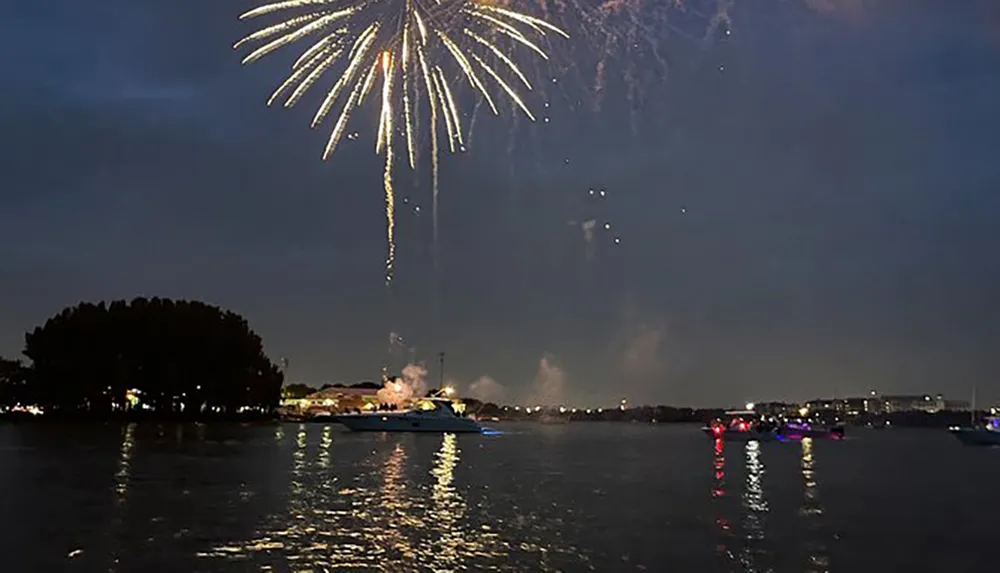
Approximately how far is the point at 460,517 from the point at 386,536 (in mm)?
Result: 6700

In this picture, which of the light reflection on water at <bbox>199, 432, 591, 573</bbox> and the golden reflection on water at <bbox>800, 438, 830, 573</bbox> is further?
the golden reflection on water at <bbox>800, 438, 830, 573</bbox>

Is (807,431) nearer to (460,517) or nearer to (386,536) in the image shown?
(460,517)

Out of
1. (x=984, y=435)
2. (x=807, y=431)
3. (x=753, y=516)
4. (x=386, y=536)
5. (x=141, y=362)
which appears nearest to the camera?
(x=386, y=536)

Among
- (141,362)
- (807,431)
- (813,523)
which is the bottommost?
(807,431)

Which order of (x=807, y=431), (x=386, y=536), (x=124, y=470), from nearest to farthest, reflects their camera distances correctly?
(x=386, y=536) < (x=124, y=470) < (x=807, y=431)

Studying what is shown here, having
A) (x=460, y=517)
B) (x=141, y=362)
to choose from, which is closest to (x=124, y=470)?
(x=460, y=517)

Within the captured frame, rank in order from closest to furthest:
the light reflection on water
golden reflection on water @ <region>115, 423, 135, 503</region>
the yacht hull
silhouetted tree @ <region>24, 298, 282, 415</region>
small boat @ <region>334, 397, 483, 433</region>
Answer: the light reflection on water < golden reflection on water @ <region>115, 423, 135, 503</region> < silhouetted tree @ <region>24, 298, 282, 415</region> < the yacht hull < small boat @ <region>334, 397, 483, 433</region>

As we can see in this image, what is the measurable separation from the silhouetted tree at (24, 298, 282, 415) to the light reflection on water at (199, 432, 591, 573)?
304ft

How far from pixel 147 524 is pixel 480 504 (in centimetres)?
1558

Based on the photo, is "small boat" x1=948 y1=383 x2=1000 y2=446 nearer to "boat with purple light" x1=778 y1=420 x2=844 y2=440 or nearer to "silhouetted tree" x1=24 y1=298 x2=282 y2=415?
"boat with purple light" x1=778 y1=420 x2=844 y2=440

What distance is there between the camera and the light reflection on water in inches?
1105

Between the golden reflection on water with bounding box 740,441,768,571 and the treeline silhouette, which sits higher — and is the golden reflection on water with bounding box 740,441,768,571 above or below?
below

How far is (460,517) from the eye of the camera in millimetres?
39219

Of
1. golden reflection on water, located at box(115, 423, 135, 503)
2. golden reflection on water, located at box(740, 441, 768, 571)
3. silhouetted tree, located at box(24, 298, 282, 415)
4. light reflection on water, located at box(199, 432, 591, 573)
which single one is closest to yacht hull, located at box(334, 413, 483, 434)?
silhouetted tree, located at box(24, 298, 282, 415)
